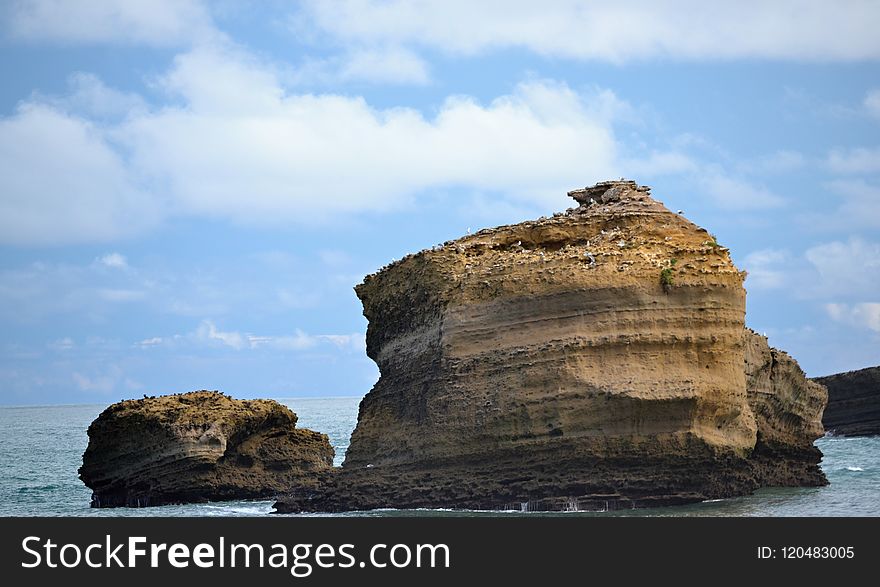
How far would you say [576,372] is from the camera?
36500 millimetres

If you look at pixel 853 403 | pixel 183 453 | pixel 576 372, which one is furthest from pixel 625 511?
pixel 853 403

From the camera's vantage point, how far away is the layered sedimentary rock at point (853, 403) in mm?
87312

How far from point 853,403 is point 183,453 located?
54.2m

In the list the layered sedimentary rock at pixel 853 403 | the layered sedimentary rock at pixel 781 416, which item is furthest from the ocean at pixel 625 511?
the layered sedimentary rock at pixel 853 403

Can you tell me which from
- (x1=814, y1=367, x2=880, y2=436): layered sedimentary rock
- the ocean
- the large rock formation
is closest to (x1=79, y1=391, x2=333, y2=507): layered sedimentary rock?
the ocean

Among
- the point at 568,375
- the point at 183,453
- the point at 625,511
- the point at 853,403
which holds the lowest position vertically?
the point at 625,511

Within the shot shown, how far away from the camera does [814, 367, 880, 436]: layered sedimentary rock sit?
8731cm

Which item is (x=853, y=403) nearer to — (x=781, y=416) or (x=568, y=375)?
(x=781, y=416)

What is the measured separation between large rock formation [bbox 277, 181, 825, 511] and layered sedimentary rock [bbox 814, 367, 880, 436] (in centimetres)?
4893

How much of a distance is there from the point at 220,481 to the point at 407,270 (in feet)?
34.6

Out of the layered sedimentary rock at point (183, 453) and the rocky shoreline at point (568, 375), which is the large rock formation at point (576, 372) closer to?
the rocky shoreline at point (568, 375)

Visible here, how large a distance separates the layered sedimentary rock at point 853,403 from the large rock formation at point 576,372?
161ft

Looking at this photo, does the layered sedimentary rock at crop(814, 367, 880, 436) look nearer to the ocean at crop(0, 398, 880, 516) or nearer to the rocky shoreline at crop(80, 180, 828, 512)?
the ocean at crop(0, 398, 880, 516)
